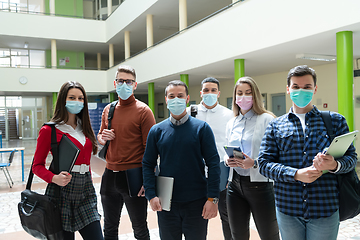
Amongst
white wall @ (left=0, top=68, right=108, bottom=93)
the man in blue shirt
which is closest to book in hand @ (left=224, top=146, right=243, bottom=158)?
the man in blue shirt

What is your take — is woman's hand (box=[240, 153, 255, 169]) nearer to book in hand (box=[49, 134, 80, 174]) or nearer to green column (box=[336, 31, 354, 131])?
book in hand (box=[49, 134, 80, 174])

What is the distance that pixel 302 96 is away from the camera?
1.92m

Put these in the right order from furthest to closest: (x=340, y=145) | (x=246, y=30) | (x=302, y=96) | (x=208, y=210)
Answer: (x=246, y=30)
(x=208, y=210)
(x=302, y=96)
(x=340, y=145)

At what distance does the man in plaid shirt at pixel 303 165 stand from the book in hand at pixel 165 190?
0.63m

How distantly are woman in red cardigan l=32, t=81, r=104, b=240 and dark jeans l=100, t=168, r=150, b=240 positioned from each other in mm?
299

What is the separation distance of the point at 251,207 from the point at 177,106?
1.01m

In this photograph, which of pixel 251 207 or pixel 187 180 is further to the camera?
pixel 251 207

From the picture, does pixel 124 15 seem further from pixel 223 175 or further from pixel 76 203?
pixel 76 203

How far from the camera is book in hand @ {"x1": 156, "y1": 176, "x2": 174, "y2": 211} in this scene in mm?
2068

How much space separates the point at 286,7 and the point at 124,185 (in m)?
5.36

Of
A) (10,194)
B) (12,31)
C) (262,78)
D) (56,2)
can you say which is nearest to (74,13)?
(56,2)

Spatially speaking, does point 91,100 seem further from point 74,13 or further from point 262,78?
point 262,78

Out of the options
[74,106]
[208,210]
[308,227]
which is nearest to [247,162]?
[208,210]

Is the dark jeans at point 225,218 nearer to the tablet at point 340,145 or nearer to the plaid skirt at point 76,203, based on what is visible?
the plaid skirt at point 76,203
